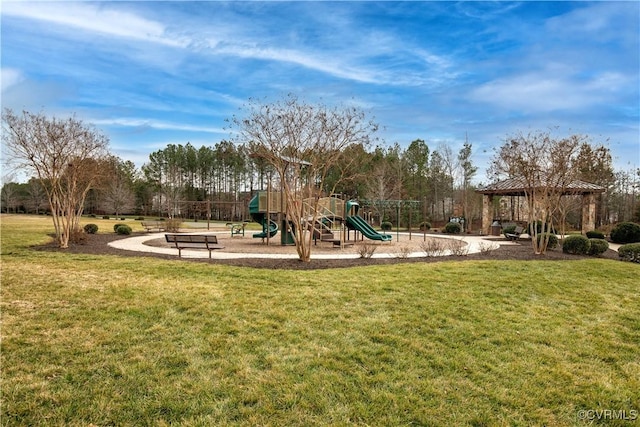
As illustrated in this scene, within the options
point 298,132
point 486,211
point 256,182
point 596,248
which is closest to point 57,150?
point 298,132

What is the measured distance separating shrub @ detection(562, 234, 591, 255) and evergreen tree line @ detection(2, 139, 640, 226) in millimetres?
17745

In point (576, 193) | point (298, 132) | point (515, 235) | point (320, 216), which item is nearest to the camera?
point (298, 132)

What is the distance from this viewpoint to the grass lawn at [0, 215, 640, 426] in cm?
335

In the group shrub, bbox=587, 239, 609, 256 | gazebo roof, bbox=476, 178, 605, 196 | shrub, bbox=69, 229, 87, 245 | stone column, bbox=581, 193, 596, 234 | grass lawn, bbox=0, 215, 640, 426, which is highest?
gazebo roof, bbox=476, 178, 605, 196

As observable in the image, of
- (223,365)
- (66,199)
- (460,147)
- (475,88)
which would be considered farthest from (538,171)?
(460,147)

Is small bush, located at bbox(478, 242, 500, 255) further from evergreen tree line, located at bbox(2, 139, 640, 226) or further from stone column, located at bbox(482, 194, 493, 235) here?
evergreen tree line, located at bbox(2, 139, 640, 226)

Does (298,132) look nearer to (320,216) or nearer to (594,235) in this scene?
(320,216)

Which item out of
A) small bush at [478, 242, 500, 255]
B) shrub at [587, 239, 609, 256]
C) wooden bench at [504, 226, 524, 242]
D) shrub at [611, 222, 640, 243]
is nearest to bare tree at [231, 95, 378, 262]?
small bush at [478, 242, 500, 255]

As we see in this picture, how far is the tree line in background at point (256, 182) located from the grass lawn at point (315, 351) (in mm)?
7768

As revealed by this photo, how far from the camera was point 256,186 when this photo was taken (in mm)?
50531

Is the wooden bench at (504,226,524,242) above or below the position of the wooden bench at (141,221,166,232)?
below

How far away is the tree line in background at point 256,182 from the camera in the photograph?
25.0 m

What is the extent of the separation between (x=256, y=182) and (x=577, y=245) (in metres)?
41.4

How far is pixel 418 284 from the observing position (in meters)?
7.31
